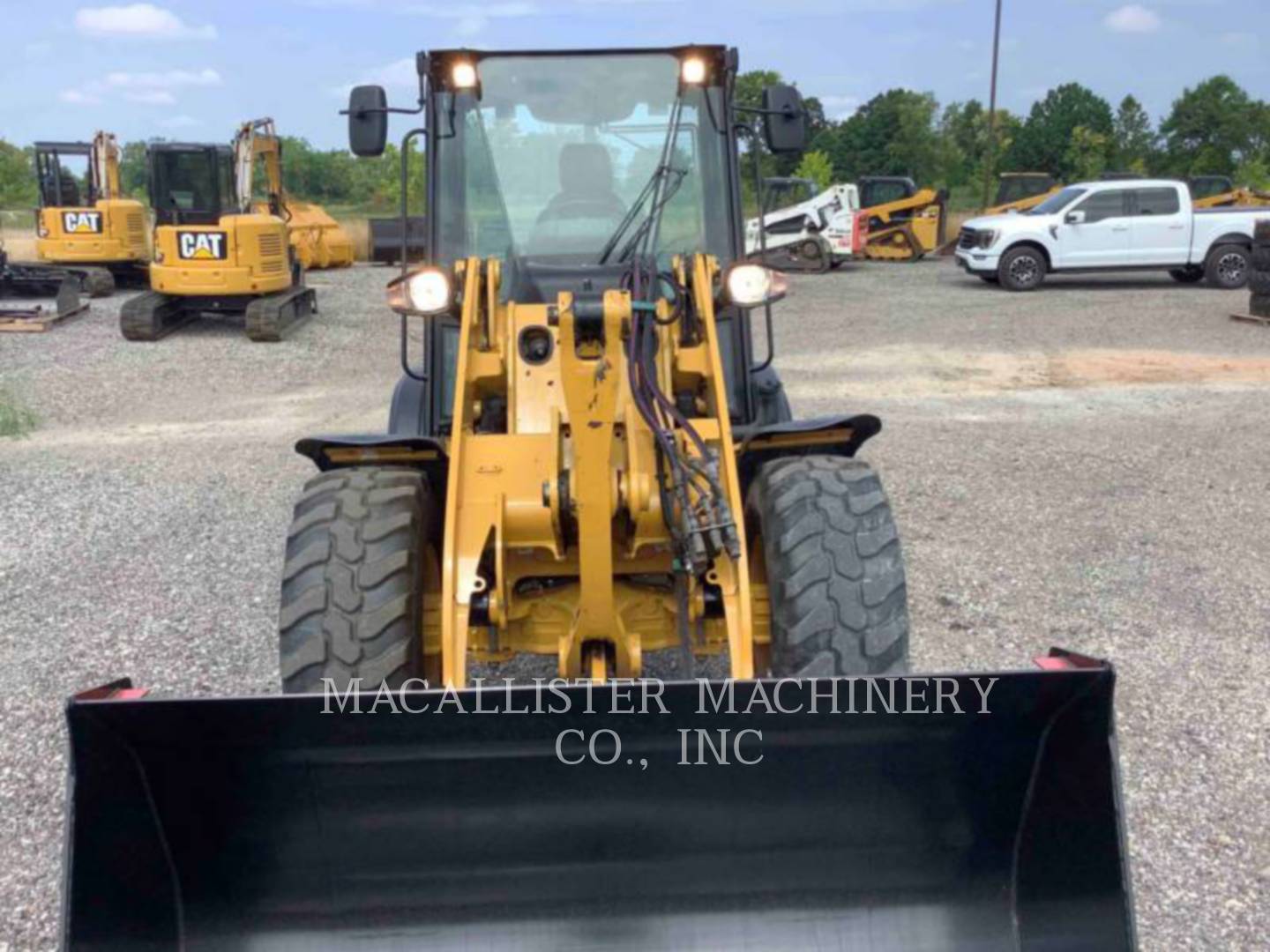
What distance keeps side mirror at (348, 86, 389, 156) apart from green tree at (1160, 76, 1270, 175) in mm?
46457

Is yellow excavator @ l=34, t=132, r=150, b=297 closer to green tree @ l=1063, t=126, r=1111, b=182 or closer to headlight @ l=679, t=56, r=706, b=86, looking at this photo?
headlight @ l=679, t=56, r=706, b=86

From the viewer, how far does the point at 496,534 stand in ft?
11.2

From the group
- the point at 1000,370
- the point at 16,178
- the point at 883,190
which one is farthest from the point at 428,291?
the point at 16,178

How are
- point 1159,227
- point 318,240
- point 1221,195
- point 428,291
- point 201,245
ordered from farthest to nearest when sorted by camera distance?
point 318,240 → point 1221,195 → point 1159,227 → point 201,245 → point 428,291

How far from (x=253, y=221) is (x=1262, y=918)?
624 inches

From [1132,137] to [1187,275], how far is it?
3070 centimetres

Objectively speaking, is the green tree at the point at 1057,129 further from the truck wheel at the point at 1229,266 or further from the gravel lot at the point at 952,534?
the gravel lot at the point at 952,534

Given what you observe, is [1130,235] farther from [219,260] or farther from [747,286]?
[747,286]

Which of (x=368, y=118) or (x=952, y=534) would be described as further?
(x=952, y=534)

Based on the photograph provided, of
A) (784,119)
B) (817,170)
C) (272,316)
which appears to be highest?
(817,170)

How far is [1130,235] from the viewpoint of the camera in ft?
67.5

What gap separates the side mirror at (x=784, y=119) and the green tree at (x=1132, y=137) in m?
45.9

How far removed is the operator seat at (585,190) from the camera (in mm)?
4520

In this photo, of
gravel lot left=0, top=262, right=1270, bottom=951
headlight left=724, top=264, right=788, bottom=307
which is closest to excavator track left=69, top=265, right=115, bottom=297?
gravel lot left=0, top=262, right=1270, bottom=951
